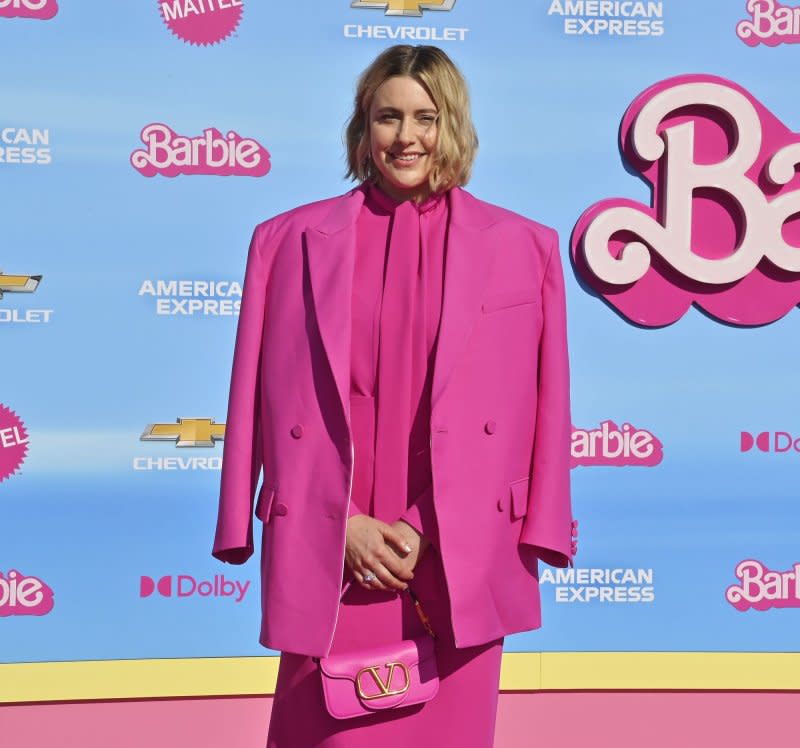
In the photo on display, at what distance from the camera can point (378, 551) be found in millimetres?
2045

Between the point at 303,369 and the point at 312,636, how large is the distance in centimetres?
47

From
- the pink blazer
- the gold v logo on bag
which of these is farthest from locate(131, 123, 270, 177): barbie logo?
the gold v logo on bag

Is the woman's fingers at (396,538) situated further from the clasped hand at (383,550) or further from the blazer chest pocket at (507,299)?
the blazer chest pocket at (507,299)

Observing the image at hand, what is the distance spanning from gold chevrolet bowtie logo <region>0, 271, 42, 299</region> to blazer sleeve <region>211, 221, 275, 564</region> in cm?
166

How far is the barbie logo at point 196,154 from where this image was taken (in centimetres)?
368

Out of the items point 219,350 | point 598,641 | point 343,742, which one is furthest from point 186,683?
point 343,742

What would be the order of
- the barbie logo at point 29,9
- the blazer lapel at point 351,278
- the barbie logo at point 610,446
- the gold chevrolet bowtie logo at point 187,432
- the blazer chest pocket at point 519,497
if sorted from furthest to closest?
the barbie logo at point 610,446
the gold chevrolet bowtie logo at point 187,432
the barbie logo at point 29,9
the blazer chest pocket at point 519,497
the blazer lapel at point 351,278

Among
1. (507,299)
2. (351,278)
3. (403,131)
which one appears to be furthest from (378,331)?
(403,131)

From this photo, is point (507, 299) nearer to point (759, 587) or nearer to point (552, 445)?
point (552, 445)

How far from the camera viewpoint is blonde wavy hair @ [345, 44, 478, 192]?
2.12m

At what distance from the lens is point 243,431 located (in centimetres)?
220

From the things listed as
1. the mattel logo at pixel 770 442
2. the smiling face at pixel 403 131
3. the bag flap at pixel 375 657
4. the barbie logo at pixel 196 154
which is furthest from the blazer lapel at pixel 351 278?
the mattel logo at pixel 770 442

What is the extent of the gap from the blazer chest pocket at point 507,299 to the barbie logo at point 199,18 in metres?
1.93

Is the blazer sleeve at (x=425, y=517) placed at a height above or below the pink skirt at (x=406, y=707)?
above
